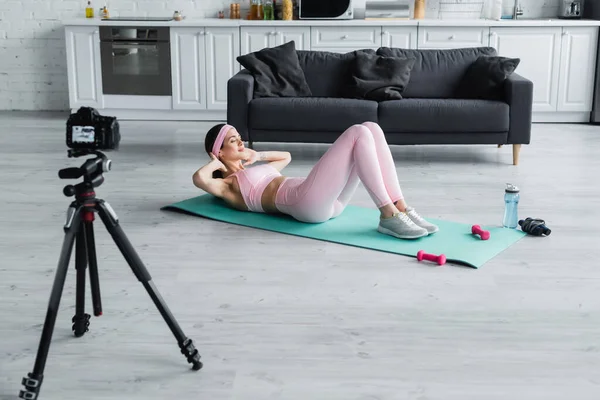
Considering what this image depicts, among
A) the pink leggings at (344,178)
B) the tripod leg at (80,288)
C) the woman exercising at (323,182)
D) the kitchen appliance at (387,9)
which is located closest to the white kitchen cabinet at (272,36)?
the kitchen appliance at (387,9)

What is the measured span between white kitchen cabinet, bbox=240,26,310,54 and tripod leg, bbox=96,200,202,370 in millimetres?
4897

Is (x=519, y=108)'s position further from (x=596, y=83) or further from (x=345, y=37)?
(x=345, y=37)

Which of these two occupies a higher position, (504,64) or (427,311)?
(504,64)

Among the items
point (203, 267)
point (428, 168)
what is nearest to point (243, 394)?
point (203, 267)

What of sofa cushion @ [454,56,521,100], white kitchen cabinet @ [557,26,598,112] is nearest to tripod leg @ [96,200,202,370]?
sofa cushion @ [454,56,521,100]

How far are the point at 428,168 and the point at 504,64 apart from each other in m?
0.96

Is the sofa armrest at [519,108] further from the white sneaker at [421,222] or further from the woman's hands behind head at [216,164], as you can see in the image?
the woman's hands behind head at [216,164]

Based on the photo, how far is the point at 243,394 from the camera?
7.00 feet

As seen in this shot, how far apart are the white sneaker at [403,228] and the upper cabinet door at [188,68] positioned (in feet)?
12.5

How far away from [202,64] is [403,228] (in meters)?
3.91

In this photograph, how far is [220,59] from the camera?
22.4 ft

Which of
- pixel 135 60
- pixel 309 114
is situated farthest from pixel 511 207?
pixel 135 60

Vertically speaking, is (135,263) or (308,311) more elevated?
(135,263)

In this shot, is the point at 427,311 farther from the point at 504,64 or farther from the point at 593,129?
the point at 593,129
